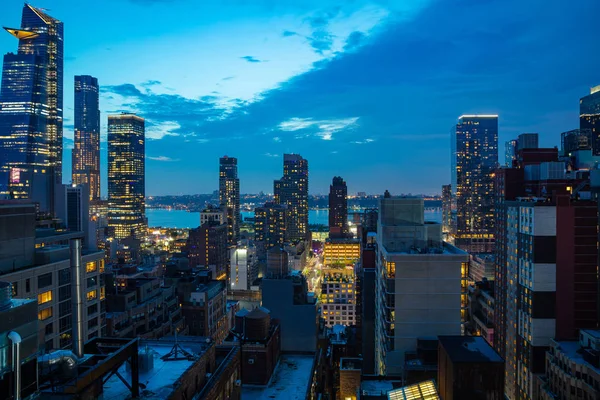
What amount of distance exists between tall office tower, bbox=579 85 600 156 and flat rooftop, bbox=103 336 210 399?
432ft

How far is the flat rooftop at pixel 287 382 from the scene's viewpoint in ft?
111

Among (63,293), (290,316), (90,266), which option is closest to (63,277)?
(63,293)

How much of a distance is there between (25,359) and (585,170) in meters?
81.2

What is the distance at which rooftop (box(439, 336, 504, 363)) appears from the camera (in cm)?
2675

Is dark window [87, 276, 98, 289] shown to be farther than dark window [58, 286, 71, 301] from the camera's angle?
Yes

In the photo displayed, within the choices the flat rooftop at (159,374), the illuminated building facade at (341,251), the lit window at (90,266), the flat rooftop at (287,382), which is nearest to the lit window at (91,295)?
the lit window at (90,266)

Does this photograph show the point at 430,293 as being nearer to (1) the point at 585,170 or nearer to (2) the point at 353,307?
(1) the point at 585,170

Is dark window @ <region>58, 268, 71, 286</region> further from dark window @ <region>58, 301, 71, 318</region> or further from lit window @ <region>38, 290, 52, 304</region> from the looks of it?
dark window @ <region>58, 301, 71, 318</region>

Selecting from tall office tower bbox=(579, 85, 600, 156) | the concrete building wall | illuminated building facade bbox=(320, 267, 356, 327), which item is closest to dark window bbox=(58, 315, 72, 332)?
the concrete building wall

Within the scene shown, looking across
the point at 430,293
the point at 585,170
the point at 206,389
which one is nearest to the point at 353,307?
the point at 585,170

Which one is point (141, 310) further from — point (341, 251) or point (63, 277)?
point (341, 251)

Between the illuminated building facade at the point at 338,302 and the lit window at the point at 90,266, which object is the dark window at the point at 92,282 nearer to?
the lit window at the point at 90,266

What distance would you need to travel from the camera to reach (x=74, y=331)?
16125mm

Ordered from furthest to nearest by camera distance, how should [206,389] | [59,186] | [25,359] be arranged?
1. [59,186]
2. [206,389]
3. [25,359]
